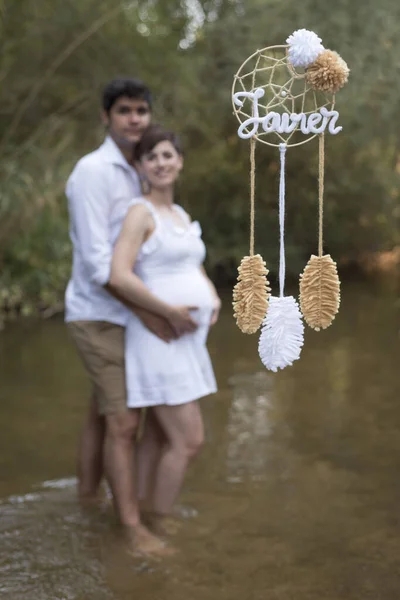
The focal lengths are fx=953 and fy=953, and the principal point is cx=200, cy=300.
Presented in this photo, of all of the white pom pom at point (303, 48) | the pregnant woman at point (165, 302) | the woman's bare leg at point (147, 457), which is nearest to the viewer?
the white pom pom at point (303, 48)

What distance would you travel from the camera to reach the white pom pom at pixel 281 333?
5.28 feet

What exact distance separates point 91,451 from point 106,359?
0.44 m

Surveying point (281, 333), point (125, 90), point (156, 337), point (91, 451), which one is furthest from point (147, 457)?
point (281, 333)

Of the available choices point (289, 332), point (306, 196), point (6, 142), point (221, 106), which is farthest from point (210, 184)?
point (289, 332)

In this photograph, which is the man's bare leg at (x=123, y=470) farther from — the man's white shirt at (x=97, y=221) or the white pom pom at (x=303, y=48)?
the white pom pom at (x=303, y=48)

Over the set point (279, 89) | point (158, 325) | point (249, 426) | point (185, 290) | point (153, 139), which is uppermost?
point (279, 89)

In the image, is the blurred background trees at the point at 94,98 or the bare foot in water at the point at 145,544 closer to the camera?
the bare foot in water at the point at 145,544

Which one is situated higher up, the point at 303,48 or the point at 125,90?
the point at 125,90

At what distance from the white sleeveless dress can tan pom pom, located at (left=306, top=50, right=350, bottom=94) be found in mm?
1421

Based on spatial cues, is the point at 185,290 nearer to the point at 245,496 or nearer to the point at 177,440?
the point at 177,440

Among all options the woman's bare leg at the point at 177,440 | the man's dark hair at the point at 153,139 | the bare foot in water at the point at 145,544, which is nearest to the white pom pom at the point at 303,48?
the man's dark hair at the point at 153,139

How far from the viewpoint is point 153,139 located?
2.89m

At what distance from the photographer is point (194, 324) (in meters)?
2.96

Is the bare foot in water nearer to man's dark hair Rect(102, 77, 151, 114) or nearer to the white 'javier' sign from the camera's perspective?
man's dark hair Rect(102, 77, 151, 114)
